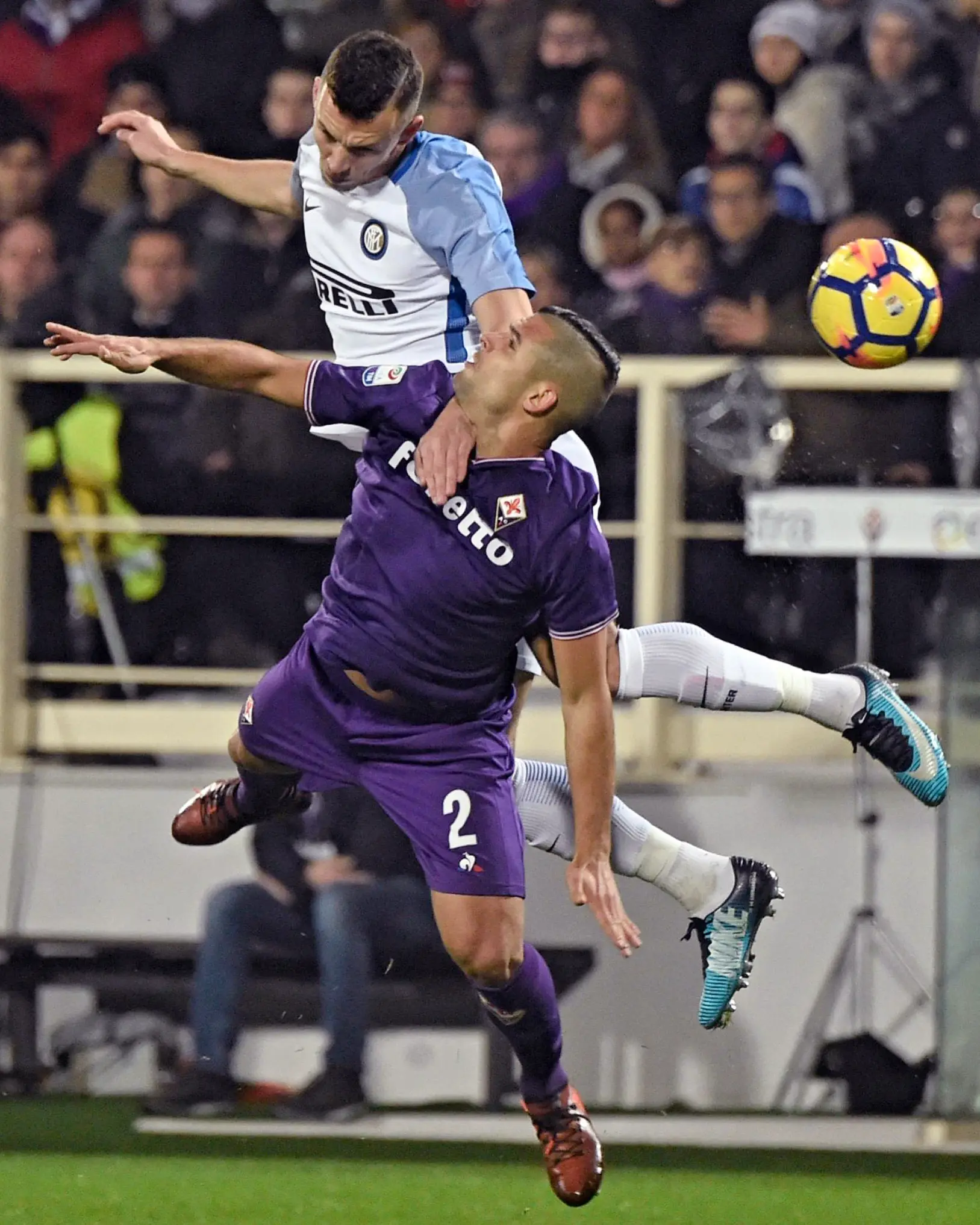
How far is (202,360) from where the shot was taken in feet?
12.8

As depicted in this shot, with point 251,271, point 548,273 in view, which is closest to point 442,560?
point 548,273

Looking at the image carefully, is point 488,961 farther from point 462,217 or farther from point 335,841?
point 335,841

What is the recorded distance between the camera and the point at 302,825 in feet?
21.9

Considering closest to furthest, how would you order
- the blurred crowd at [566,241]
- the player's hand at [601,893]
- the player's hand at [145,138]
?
the player's hand at [601,893], the player's hand at [145,138], the blurred crowd at [566,241]

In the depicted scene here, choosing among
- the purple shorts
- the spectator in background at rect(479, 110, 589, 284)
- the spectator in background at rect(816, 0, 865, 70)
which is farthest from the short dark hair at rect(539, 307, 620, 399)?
the spectator in background at rect(816, 0, 865, 70)

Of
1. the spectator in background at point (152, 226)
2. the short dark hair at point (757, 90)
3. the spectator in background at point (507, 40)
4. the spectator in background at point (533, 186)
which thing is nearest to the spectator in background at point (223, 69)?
the spectator in background at point (152, 226)

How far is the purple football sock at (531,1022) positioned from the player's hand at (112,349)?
1455 millimetres

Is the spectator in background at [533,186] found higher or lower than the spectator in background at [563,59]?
lower

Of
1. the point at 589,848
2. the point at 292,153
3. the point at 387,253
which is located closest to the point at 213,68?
the point at 292,153

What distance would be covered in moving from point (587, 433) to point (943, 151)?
→ 1.44 metres

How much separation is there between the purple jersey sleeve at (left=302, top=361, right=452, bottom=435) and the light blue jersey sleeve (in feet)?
0.63

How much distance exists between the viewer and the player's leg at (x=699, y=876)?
4.42m

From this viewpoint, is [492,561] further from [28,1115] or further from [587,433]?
[28,1115]

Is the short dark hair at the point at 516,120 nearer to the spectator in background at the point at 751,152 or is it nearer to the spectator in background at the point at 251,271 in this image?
the spectator in background at the point at 751,152
